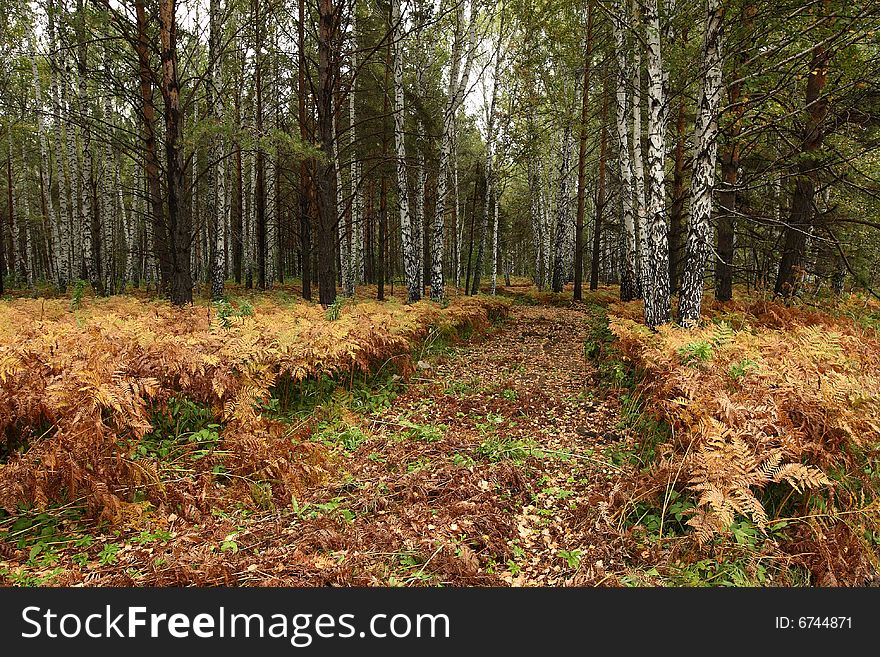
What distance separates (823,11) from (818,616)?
31.0 ft

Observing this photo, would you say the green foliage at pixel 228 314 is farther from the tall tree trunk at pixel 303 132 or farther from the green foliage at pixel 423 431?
the tall tree trunk at pixel 303 132

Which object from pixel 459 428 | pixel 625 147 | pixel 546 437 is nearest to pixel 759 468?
pixel 546 437

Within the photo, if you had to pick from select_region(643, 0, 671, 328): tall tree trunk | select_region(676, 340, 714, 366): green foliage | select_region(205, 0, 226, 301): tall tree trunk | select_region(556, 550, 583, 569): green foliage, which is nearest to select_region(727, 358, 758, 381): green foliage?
select_region(676, 340, 714, 366): green foliage

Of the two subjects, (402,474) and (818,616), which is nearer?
(818,616)

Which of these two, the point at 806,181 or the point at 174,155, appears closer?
the point at 174,155

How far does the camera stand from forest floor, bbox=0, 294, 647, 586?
2.77m

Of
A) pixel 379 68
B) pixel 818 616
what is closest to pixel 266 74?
pixel 379 68

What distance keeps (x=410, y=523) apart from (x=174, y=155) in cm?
844

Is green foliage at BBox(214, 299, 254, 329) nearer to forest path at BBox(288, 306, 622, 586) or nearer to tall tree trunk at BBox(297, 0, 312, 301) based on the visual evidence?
forest path at BBox(288, 306, 622, 586)

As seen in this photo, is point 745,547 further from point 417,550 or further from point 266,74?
point 266,74

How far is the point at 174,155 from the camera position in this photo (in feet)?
27.3

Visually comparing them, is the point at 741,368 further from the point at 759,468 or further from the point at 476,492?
the point at 476,492

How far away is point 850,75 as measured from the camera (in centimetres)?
837

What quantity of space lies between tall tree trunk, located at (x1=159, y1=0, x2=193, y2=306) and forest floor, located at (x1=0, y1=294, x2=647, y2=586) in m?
5.60
